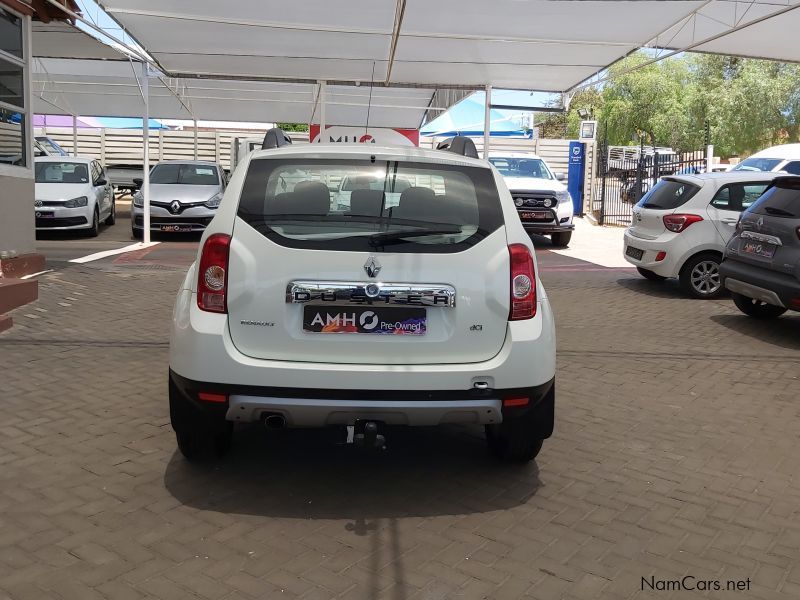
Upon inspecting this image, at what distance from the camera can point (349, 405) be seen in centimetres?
409

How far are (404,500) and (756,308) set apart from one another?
679 cm

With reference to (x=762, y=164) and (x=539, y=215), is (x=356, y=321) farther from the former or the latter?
(x=762, y=164)

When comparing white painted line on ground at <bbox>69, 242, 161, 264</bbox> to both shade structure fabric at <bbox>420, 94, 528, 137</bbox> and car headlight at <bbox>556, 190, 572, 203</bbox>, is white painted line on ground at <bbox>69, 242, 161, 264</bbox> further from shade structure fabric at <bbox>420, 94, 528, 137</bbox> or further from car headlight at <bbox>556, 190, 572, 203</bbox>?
shade structure fabric at <bbox>420, 94, 528, 137</bbox>

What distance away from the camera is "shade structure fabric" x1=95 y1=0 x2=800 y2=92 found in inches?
516

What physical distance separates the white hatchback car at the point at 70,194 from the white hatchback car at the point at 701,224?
12.4 meters

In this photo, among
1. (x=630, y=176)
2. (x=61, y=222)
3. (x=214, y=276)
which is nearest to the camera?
(x=214, y=276)

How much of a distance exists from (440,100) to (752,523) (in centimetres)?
2217

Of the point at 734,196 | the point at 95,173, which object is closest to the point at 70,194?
the point at 95,173

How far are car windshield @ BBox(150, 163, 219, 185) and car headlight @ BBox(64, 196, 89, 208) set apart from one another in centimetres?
166

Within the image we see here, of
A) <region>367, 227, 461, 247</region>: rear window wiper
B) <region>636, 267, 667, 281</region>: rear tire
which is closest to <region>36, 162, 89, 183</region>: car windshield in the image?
<region>636, 267, 667, 281</region>: rear tire

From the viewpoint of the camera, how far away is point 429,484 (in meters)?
4.67

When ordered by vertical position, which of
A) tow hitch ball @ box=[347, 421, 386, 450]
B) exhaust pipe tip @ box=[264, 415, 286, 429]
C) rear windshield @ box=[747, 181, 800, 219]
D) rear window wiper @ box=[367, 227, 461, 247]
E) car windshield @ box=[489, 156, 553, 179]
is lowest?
→ tow hitch ball @ box=[347, 421, 386, 450]

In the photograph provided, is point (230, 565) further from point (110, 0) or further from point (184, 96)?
point (184, 96)

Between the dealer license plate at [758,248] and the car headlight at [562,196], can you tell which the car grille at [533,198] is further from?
the dealer license plate at [758,248]
